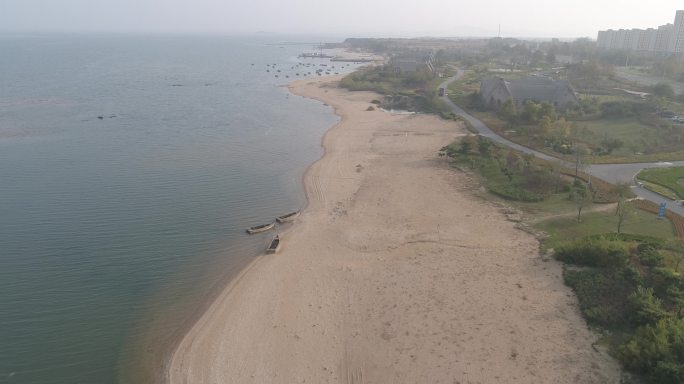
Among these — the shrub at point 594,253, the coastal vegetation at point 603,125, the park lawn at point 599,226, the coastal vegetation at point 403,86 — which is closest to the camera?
the shrub at point 594,253

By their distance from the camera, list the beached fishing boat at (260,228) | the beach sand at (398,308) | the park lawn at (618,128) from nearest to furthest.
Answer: the beach sand at (398,308) → the beached fishing boat at (260,228) → the park lawn at (618,128)

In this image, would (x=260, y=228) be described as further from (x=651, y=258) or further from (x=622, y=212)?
(x=651, y=258)

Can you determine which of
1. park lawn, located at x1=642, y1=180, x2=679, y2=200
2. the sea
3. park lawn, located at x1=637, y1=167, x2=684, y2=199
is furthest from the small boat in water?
park lawn, located at x1=637, y1=167, x2=684, y2=199

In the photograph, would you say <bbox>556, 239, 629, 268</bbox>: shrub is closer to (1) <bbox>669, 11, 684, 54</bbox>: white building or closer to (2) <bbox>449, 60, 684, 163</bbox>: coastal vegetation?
(2) <bbox>449, 60, 684, 163</bbox>: coastal vegetation

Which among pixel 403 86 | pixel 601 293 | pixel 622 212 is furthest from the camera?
pixel 403 86

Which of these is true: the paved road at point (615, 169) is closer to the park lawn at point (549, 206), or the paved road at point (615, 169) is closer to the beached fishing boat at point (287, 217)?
the park lawn at point (549, 206)

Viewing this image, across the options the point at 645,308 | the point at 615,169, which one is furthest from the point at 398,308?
the point at 615,169

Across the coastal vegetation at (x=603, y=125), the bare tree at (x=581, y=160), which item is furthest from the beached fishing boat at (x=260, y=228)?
the coastal vegetation at (x=603, y=125)
